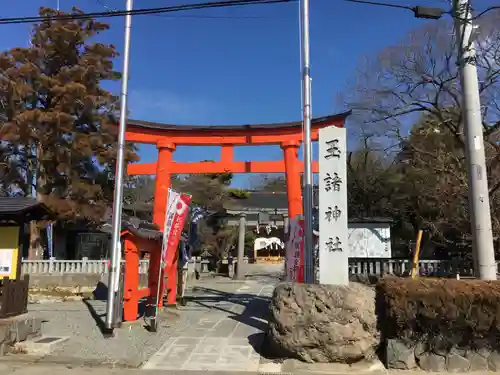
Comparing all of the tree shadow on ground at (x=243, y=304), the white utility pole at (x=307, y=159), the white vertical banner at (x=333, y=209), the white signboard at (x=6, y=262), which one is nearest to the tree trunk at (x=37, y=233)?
the tree shadow on ground at (x=243, y=304)

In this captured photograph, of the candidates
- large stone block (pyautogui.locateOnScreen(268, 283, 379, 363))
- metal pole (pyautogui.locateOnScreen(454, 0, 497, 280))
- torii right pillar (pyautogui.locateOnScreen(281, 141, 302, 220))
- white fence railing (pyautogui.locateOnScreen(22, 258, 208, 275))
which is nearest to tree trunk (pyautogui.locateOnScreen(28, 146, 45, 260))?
white fence railing (pyautogui.locateOnScreen(22, 258, 208, 275))

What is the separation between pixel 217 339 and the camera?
910cm

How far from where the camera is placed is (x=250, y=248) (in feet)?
138

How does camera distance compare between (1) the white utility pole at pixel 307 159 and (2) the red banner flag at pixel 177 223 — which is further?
(2) the red banner flag at pixel 177 223

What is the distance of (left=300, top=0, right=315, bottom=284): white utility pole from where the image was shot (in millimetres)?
9430

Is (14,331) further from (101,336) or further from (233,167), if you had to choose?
(233,167)

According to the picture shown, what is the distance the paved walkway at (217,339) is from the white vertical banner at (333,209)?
199 centimetres

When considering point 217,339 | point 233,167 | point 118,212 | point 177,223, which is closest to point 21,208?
point 118,212

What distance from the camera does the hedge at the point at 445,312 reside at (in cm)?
693

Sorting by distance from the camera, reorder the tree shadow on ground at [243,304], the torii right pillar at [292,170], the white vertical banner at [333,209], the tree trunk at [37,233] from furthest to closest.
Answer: the tree trunk at [37,233] < the torii right pillar at [292,170] < the tree shadow on ground at [243,304] < the white vertical banner at [333,209]

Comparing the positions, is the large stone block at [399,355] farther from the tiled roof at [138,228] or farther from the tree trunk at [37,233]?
the tree trunk at [37,233]

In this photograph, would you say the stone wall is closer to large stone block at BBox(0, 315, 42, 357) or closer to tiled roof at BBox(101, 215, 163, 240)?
tiled roof at BBox(101, 215, 163, 240)

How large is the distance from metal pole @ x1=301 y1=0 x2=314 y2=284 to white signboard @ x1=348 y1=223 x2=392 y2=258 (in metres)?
7.31

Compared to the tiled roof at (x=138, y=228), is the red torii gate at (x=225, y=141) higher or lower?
higher
